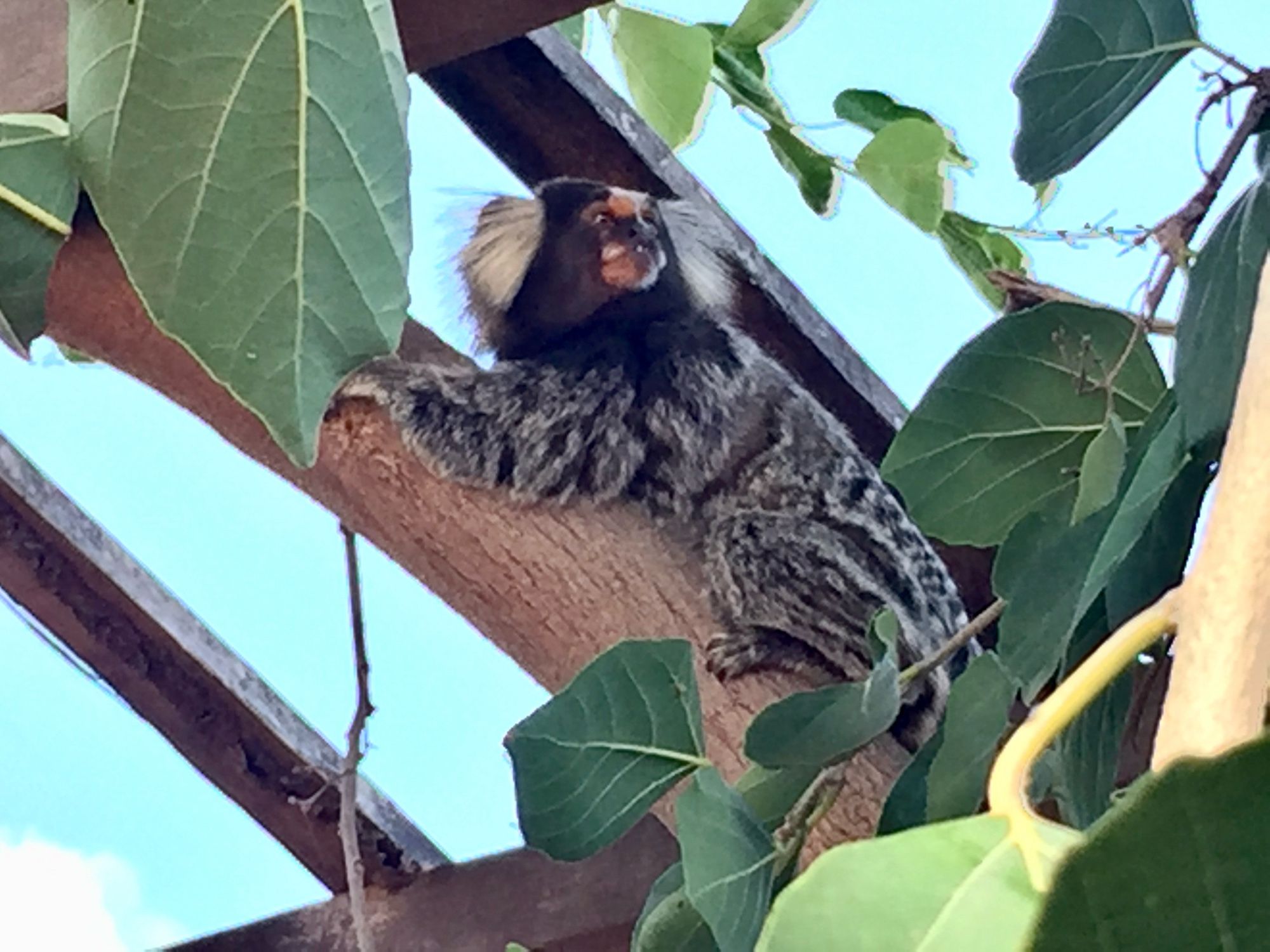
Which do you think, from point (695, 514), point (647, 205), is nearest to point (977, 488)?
point (695, 514)

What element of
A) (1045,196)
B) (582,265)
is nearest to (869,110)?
(1045,196)

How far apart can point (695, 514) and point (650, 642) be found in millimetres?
999

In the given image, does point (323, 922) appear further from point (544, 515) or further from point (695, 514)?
point (544, 515)

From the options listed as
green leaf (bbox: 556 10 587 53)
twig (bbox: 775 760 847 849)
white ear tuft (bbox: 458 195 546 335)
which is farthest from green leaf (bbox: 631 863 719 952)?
white ear tuft (bbox: 458 195 546 335)

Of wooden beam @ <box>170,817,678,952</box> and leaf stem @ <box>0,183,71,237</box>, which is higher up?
leaf stem @ <box>0,183,71,237</box>

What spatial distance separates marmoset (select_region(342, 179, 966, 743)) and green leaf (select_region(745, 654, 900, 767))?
24.1 inches

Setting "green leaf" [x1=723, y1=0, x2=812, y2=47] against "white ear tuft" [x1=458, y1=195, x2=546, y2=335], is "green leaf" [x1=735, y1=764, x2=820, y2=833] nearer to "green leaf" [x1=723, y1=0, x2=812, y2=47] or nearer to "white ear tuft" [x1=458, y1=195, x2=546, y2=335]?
"green leaf" [x1=723, y1=0, x2=812, y2=47]

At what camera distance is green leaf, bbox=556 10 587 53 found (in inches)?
58.2

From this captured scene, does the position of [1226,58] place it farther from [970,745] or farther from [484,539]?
[484,539]

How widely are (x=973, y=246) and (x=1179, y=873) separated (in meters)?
1.33

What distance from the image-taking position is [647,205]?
6.20 ft

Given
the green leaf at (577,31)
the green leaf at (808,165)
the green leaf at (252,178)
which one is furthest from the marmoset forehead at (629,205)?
the green leaf at (252,178)

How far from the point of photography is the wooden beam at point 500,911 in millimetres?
1450

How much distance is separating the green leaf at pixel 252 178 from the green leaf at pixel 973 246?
1094 millimetres
